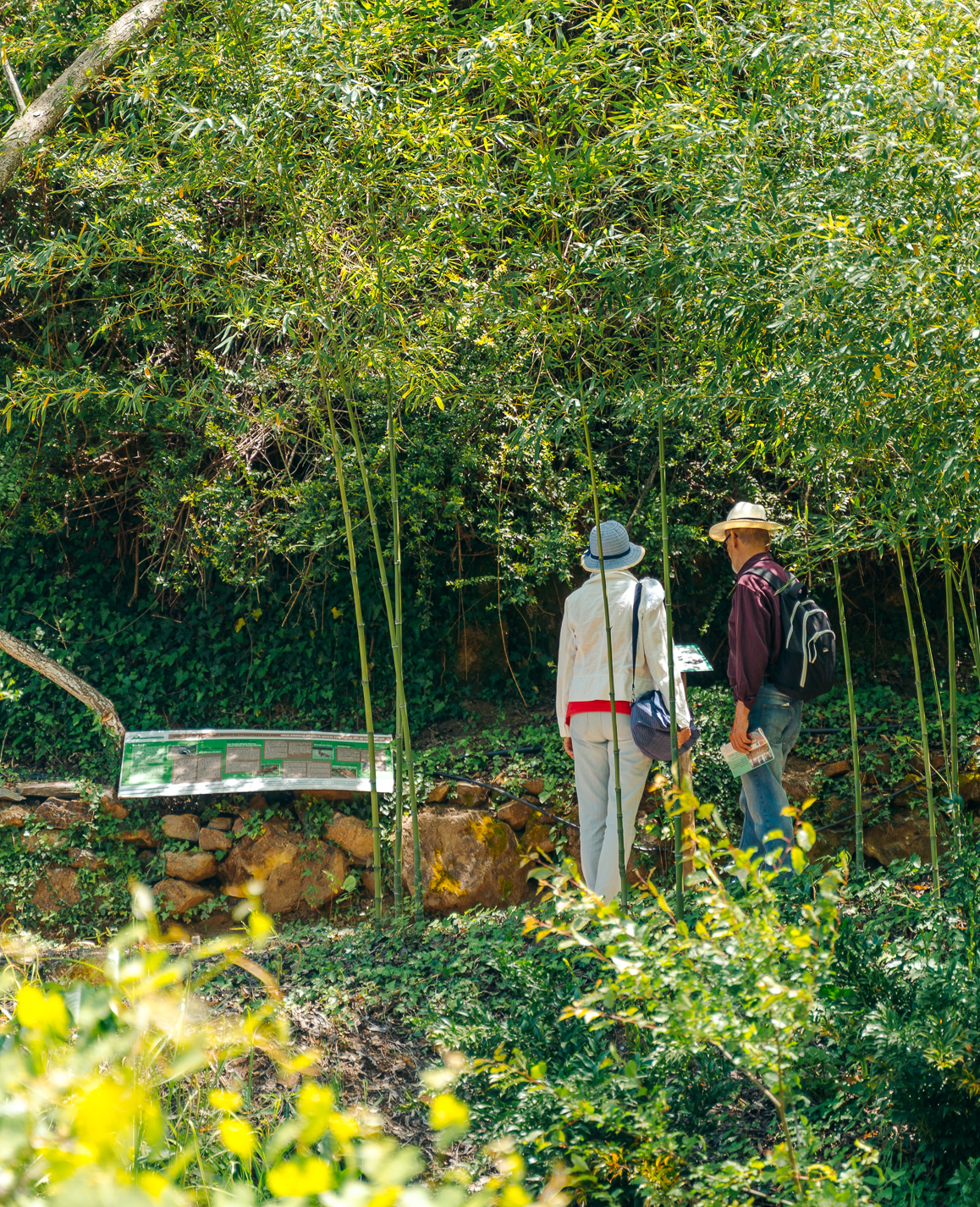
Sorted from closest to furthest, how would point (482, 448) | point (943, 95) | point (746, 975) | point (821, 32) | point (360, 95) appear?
1. point (746, 975)
2. point (943, 95)
3. point (821, 32)
4. point (360, 95)
5. point (482, 448)

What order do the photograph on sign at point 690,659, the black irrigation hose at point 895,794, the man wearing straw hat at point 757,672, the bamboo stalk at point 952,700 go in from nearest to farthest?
the bamboo stalk at point 952,700 < the man wearing straw hat at point 757,672 < the photograph on sign at point 690,659 < the black irrigation hose at point 895,794

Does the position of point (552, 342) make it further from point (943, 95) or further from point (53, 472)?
point (53, 472)

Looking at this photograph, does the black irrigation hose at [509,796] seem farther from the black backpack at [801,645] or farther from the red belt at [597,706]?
the black backpack at [801,645]

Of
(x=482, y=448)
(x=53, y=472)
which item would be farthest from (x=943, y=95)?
(x=53, y=472)

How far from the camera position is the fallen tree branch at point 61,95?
13.4 ft

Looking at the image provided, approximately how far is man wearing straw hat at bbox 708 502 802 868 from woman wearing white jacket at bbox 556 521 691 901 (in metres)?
0.24

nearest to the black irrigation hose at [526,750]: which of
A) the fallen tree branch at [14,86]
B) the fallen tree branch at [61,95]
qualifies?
the fallen tree branch at [61,95]

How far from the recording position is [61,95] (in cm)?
423

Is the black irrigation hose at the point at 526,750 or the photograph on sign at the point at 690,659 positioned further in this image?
the black irrigation hose at the point at 526,750

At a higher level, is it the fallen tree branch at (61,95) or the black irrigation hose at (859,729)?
the fallen tree branch at (61,95)

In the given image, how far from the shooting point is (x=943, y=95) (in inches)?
86.8

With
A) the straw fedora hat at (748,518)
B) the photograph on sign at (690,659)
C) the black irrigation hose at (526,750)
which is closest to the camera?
the straw fedora hat at (748,518)

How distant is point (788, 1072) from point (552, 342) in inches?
113

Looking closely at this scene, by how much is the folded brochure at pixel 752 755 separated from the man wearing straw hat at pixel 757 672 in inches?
0.9
